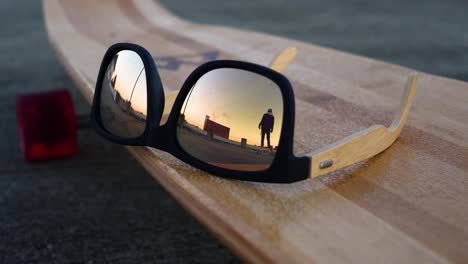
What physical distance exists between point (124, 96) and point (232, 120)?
22cm

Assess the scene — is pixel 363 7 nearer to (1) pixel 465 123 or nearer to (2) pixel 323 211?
(1) pixel 465 123

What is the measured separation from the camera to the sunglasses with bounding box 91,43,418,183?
0.67m

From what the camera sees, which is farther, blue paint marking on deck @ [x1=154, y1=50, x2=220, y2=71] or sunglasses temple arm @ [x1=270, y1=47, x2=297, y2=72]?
blue paint marking on deck @ [x1=154, y1=50, x2=220, y2=71]

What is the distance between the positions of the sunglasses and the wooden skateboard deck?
0.8 inches

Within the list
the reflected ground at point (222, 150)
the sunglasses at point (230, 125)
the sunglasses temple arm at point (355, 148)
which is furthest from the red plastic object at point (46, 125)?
the sunglasses temple arm at point (355, 148)

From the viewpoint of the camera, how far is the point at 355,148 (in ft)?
2.45

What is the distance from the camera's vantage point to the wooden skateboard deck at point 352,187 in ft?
1.86

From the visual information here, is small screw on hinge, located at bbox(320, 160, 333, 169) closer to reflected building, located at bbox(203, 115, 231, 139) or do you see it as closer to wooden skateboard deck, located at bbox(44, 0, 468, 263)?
wooden skateboard deck, located at bbox(44, 0, 468, 263)

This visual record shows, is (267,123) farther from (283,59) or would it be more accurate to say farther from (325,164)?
(283,59)

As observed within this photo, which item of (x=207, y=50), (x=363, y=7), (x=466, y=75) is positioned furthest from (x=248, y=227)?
(x=363, y=7)

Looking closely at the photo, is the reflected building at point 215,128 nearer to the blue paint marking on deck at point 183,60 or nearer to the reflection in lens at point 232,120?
the reflection in lens at point 232,120

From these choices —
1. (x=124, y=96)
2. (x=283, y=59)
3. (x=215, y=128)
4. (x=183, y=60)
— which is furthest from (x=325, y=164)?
(x=183, y=60)

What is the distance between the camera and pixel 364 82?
1.18m

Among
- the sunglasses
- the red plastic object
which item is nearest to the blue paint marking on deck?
the red plastic object
